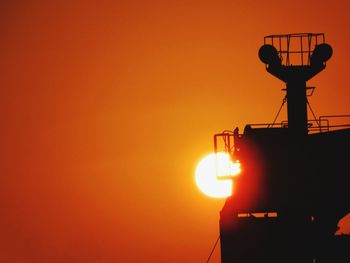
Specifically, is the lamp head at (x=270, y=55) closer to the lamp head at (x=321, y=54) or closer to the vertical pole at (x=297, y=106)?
the vertical pole at (x=297, y=106)

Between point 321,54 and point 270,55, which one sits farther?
point 321,54

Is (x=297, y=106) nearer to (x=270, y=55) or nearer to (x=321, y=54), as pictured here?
(x=270, y=55)

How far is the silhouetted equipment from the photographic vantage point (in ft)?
72.6

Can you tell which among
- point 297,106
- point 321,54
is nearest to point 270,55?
point 321,54

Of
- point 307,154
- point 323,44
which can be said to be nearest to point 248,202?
point 307,154

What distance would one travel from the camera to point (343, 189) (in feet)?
71.7

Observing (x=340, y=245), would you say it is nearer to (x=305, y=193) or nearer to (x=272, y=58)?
(x=305, y=193)

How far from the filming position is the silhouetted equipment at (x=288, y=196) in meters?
22.1

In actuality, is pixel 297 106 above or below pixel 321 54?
below

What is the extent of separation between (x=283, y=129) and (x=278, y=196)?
301cm

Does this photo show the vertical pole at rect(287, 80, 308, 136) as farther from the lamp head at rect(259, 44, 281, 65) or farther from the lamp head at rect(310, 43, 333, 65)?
the lamp head at rect(310, 43, 333, 65)

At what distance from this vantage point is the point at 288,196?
75.4 ft

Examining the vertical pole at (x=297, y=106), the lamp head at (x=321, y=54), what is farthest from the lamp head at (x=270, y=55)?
the lamp head at (x=321, y=54)

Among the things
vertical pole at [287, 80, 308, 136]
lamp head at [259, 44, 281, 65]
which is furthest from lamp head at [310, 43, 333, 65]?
lamp head at [259, 44, 281, 65]
